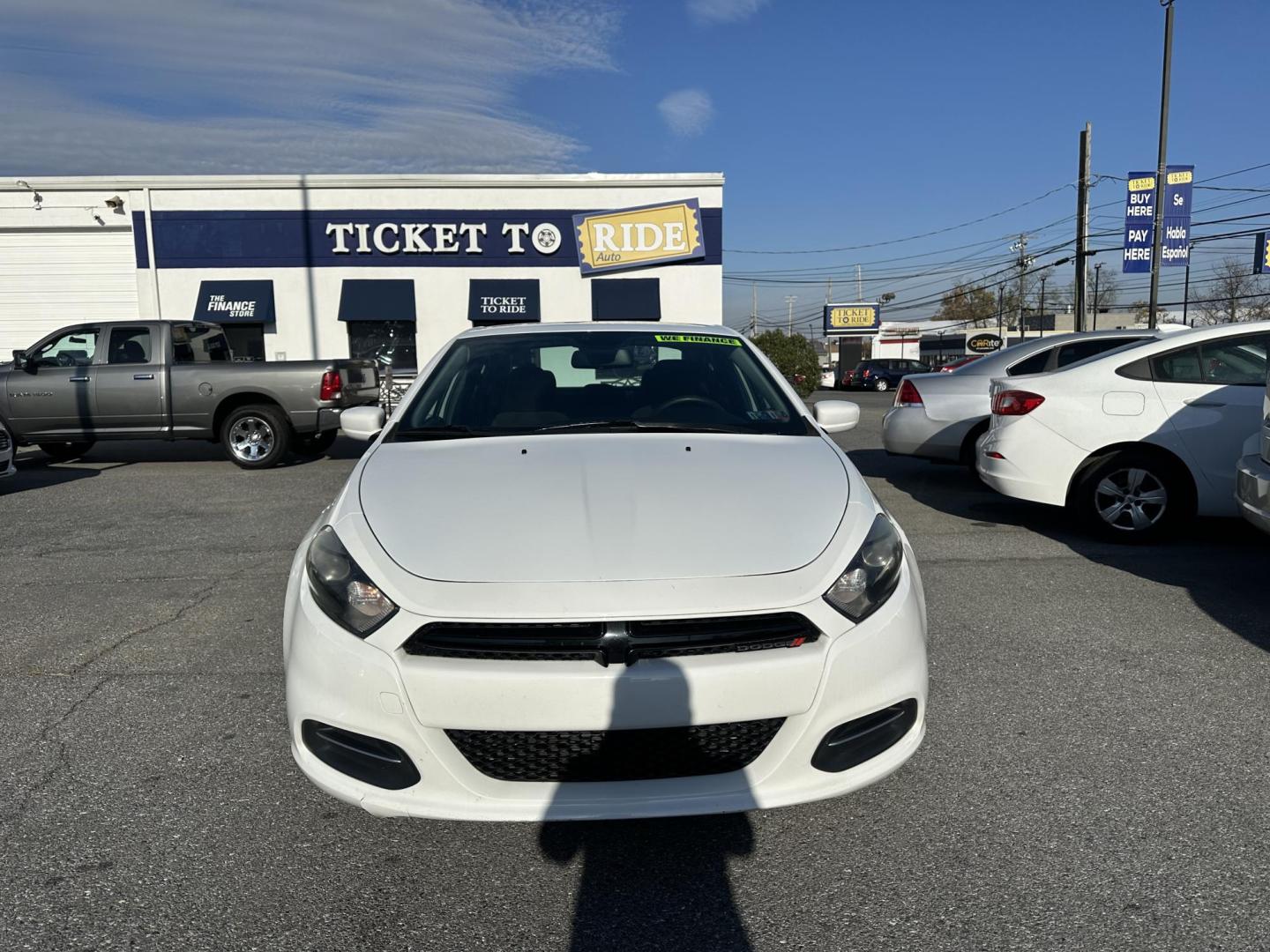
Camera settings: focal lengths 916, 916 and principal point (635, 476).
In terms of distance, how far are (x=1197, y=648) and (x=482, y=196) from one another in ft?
66.7

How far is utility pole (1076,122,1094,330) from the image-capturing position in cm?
2616

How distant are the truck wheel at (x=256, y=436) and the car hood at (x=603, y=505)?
8699 mm

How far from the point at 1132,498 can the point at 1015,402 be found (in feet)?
3.35

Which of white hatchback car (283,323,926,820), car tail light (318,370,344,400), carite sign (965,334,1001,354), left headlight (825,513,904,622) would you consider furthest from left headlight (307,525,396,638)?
carite sign (965,334,1001,354)

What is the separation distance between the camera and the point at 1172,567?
5.79 m

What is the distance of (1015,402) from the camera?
6.62 meters

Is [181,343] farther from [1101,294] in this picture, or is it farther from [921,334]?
[1101,294]

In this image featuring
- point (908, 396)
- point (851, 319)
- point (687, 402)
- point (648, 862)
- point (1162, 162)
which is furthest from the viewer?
point (851, 319)

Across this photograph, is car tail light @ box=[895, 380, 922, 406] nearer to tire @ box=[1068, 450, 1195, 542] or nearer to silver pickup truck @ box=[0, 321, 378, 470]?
tire @ box=[1068, 450, 1195, 542]

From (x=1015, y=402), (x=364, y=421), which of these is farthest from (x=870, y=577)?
(x=1015, y=402)

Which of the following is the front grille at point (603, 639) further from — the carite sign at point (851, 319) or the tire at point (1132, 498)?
the carite sign at point (851, 319)

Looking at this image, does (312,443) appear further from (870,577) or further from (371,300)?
(870,577)

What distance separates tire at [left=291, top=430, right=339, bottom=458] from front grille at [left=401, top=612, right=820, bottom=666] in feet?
34.1

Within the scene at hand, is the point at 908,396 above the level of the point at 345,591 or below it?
above
